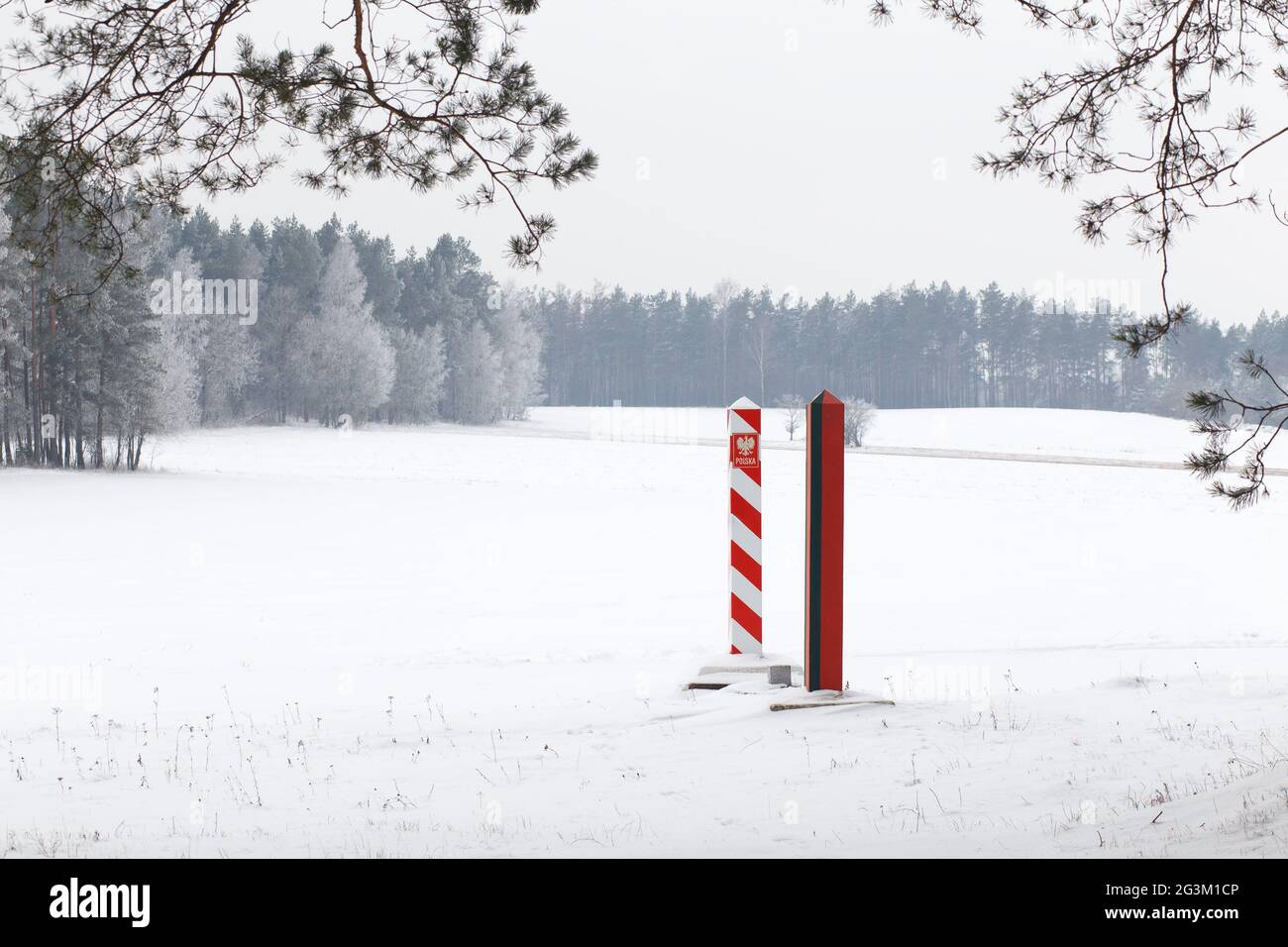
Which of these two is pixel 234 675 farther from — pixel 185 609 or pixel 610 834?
pixel 610 834

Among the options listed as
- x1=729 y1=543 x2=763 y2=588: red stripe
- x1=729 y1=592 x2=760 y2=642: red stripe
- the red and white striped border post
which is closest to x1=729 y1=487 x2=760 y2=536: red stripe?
the red and white striped border post

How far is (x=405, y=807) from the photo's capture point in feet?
17.8

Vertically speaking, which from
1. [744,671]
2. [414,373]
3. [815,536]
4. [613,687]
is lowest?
[613,687]

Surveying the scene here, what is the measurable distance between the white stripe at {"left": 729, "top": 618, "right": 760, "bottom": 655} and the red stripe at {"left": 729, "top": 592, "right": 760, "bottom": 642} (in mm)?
28

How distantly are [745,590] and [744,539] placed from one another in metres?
0.39

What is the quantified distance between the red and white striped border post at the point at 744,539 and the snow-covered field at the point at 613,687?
760 millimetres

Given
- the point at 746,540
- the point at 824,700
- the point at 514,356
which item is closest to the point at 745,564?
the point at 746,540

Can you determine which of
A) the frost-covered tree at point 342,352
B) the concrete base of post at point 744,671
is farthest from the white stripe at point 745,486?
the frost-covered tree at point 342,352

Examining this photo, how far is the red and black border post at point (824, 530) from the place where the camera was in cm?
718

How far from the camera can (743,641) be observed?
8.57m

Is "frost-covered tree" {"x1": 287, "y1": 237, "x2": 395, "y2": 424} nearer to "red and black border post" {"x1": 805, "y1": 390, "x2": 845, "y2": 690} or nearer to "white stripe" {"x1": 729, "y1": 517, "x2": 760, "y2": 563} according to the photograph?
"white stripe" {"x1": 729, "y1": 517, "x2": 760, "y2": 563}

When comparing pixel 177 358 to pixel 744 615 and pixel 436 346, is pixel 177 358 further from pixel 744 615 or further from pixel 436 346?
pixel 744 615
